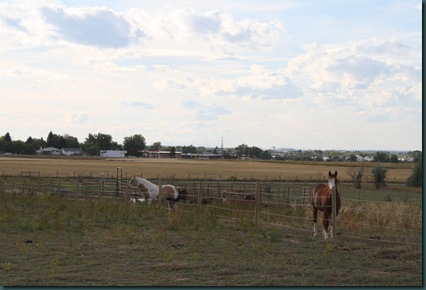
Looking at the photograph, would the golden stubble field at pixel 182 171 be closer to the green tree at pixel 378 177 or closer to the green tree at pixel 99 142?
the green tree at pixel 378 177

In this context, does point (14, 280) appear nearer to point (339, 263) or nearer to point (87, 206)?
point (339, 263)

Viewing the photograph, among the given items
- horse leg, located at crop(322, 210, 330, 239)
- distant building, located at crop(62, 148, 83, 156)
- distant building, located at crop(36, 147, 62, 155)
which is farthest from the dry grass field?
distant building, located at crop(62, 148, 83, 156)

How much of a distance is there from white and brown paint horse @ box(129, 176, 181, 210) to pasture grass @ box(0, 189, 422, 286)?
365 cm

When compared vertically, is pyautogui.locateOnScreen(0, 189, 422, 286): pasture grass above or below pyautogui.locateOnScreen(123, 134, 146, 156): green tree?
below

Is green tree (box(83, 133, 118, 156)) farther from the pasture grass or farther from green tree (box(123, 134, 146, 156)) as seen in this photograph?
the pasture grass

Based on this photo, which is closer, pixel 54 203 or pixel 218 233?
pixel 218 233

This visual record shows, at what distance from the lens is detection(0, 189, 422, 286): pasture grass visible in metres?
9.14

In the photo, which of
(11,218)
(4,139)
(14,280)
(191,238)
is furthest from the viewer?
(4,139)

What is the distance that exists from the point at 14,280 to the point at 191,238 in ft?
17.6

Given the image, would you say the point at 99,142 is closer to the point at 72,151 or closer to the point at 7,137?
the point at 72,151

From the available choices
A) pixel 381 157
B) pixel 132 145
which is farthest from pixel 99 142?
pixel 381 157

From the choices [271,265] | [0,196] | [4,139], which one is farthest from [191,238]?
[4,139]

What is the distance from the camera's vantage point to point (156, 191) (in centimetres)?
2228

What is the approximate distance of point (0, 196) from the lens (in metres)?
25.1
